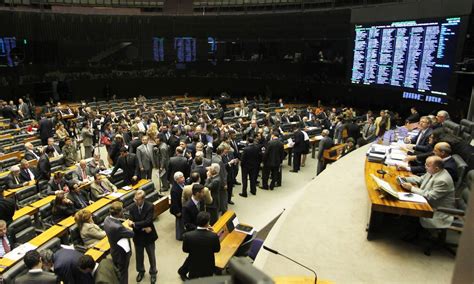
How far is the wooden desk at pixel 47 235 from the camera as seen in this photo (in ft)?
17.7

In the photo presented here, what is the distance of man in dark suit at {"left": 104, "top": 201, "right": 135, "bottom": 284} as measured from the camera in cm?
486

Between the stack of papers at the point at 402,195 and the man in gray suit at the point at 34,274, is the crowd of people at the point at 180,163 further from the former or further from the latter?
the stack of papers at the point at 402,195

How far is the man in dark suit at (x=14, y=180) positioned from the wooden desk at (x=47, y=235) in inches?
90.8

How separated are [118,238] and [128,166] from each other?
133 inches

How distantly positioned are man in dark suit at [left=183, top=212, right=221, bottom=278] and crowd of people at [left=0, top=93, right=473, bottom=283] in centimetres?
1

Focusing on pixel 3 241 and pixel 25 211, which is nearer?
pixel 3 241

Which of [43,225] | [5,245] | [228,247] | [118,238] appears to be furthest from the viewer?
[43,225]

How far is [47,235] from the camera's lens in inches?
221

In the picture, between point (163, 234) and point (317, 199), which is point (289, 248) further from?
point (163, 234)

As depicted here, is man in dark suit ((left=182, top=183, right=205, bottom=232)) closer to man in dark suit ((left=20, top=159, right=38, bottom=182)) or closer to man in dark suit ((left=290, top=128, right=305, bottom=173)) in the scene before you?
man in dark suit ((left=20, top=159, right=38, bottom=182))

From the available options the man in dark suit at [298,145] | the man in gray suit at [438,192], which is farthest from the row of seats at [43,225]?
the man in dark suit at [298,145]

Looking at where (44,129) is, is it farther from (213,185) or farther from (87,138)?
(213,185)

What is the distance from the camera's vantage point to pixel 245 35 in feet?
65.7

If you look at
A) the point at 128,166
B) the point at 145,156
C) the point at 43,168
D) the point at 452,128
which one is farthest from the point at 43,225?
the point at 452,128
